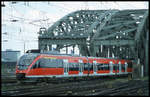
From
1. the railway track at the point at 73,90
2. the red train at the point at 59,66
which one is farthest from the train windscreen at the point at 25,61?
the railway track at the point at 73,90

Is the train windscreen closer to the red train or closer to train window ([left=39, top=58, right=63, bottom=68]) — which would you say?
the red train

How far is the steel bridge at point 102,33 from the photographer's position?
2154 inches

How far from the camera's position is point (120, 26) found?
210ft

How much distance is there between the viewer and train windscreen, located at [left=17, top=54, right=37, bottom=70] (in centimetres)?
2855

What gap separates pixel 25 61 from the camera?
2880 cm

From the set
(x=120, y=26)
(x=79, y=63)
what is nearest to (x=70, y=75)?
(x=79, y=63)

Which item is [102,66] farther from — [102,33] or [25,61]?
[102,33]

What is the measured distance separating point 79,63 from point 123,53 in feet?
138

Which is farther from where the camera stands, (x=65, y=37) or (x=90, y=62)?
(x=65, y=37)

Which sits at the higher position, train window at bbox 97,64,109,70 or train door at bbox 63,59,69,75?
train door at bbox 63,59,69,75

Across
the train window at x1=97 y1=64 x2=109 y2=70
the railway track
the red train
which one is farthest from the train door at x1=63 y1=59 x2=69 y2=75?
the train window at x1=97 y1=64 x2=109 y2=70

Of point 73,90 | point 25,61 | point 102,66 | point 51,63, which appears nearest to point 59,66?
point 51,63

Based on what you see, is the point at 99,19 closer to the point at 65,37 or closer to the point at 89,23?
the point at 89,23

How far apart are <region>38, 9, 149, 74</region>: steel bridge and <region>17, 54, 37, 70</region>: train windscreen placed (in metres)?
19.9
